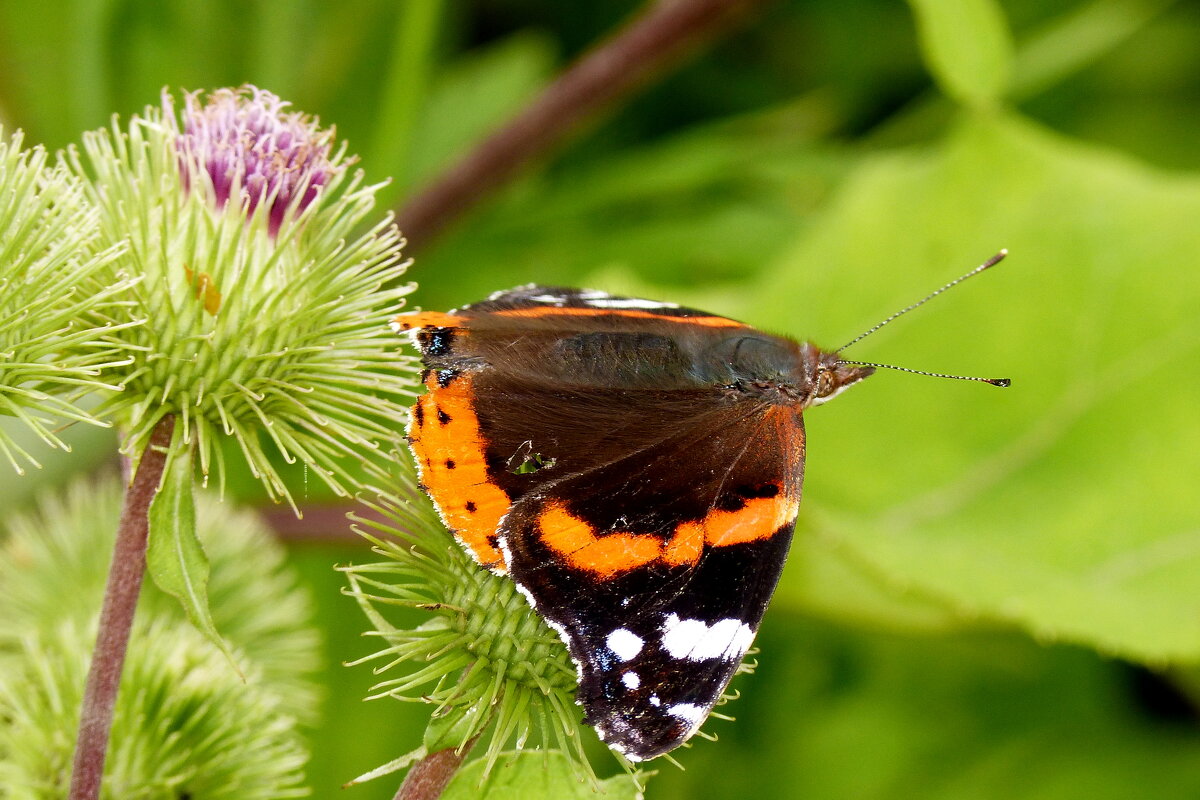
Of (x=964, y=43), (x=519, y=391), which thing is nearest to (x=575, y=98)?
(x=964, y=43)

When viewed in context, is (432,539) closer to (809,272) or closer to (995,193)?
(809,272)

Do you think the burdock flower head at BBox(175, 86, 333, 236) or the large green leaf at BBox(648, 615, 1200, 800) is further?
the large green leaf at BBox(648, 615, 1200, 800)

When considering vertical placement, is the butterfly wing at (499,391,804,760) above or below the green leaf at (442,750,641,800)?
above

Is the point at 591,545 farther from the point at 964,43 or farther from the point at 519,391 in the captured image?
Result: the point at 964,43

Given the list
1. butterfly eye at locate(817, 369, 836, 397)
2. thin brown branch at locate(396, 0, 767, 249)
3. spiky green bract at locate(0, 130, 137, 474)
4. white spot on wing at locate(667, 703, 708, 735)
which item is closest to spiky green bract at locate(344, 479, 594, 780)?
white spot on wing at locate(667, 703, 708, 735)

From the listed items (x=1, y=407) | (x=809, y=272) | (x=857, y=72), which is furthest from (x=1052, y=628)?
(x=857, y=72)

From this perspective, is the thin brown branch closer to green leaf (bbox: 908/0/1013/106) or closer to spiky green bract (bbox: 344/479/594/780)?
green leaf (bbox: 908/0/1013/106)
